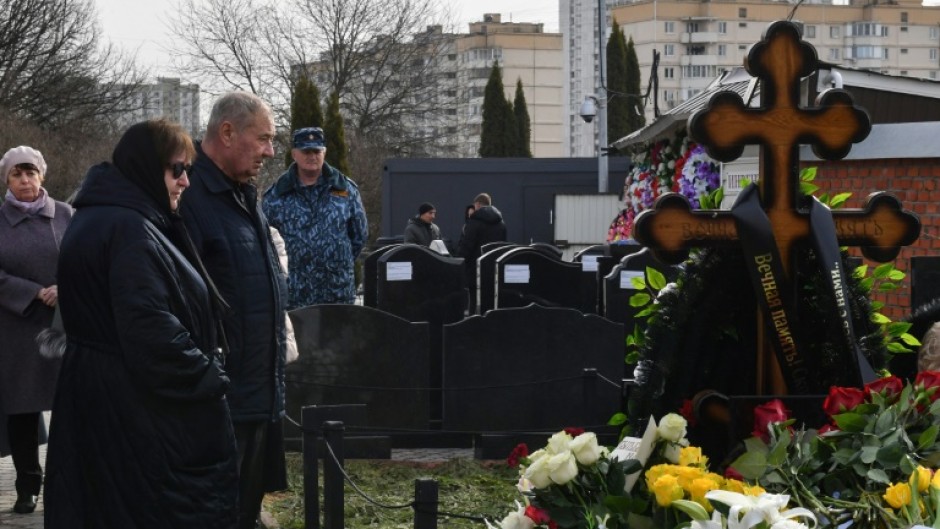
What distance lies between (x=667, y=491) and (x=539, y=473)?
1.23ft

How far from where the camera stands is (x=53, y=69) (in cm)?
4519

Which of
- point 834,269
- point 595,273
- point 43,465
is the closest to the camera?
point 834,269

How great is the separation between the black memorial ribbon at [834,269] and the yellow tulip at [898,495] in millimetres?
1094

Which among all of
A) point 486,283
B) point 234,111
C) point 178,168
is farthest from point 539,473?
point 486,283

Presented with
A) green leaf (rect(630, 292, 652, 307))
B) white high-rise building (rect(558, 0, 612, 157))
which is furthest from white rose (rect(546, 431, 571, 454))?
white high-rise building (rect(558, 0, 612, 157))

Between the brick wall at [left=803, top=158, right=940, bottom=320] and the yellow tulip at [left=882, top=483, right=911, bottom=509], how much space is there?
7.55 meters

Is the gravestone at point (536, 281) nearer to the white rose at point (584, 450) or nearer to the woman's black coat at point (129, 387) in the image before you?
the woman's black coat at point (129, 387)

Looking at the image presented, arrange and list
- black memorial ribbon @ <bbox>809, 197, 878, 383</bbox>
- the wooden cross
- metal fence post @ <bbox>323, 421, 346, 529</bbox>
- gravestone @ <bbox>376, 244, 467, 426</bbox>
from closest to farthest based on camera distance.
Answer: black memorial ribbon @ <bbox>809, 197, 878, 383</bbox>
the wooden cross
metal fence post @ <bbox>323, 421, 346, 529</bbox>
gravestone @ <bbox>376, 244, 467, 426</bbox>

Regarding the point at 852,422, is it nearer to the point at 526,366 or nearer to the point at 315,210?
the point at 315,210

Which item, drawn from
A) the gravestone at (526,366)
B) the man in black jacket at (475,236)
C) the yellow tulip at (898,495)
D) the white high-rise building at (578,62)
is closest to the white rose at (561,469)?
the yellow tulip at (898,495)

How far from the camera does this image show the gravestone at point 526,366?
34.6 feet

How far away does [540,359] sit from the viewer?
35.0 feet

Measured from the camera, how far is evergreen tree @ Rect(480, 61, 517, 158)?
6350 centimetres

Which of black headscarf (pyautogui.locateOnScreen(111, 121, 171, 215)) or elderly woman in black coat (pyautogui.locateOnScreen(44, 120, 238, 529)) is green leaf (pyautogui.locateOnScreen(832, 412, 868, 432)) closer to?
elderly woman in black coat (pyautogui.locateOnScreen(44, 120, 238, 529))
